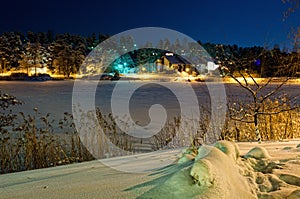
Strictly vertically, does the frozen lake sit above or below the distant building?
below

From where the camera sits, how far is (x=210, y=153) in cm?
178

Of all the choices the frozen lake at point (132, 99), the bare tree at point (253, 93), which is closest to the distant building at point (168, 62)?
the frozen lake at point (132, 99)

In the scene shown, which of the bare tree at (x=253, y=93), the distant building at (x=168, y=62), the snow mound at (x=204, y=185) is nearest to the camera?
the snow mound at (x=204, y=185)

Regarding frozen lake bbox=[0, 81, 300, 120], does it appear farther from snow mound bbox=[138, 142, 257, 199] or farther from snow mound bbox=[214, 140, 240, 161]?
snow mound bbox=[138, 142, 257, 199]

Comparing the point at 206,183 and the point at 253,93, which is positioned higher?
the point at 253,93

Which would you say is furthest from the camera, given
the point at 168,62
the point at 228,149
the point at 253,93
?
the point at 168,62

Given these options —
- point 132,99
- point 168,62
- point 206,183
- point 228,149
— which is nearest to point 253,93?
point 228,149

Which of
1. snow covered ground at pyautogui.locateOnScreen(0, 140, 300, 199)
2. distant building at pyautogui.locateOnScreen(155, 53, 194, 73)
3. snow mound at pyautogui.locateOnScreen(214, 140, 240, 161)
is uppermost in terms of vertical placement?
distant building at pyautogui.locateOnScreen(155, 53, 194, 73)

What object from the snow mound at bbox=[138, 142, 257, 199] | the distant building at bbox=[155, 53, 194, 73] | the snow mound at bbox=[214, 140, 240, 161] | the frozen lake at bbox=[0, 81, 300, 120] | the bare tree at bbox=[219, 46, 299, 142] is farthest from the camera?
the distant building at bbox=[155, 53, 194, 73]

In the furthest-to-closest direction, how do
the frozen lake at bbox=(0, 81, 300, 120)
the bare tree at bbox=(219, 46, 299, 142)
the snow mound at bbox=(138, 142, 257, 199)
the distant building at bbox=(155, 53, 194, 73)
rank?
the distant building at bbox=(155, 53, 194, 73) → the frozen lake at bbox=(0, 81, 300, 120) → the bare tree at bbox=(219, 46, 299, 142) → the snow mound at bbox=(138, 142, 257, 199)

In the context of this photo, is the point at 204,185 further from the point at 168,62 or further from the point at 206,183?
the point at 168,62

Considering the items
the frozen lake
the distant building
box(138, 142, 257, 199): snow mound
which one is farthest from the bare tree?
the distant building

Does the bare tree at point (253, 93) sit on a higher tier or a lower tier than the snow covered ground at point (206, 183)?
higher

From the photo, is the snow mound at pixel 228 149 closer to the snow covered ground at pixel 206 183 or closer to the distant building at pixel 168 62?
the snow covered ground at pixel 206 183
